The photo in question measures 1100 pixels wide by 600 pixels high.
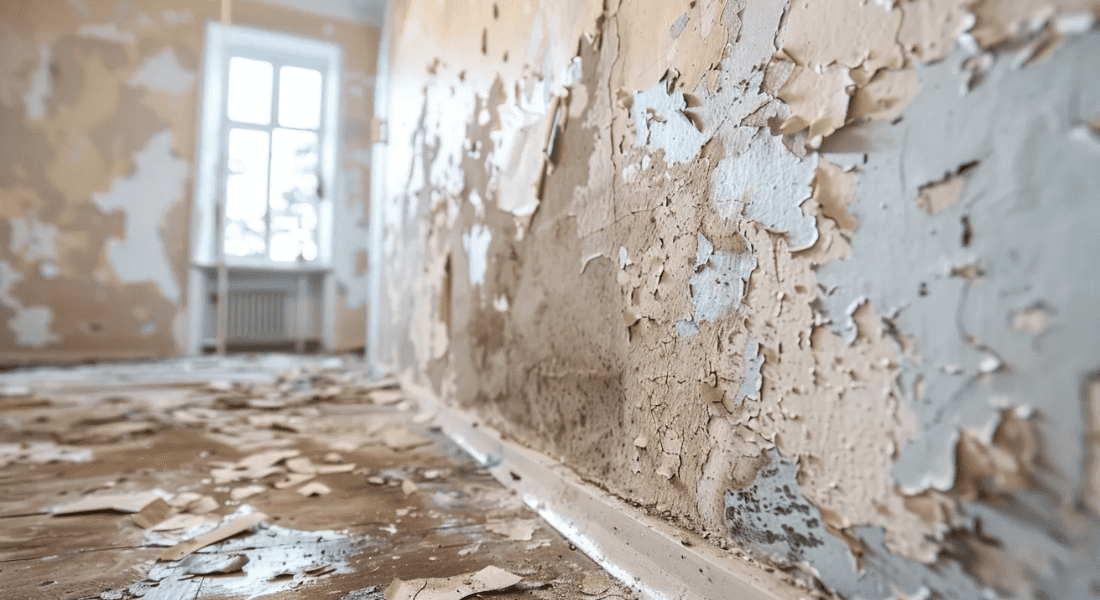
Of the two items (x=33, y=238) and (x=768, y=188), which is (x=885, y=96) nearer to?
(x=768, y=188)

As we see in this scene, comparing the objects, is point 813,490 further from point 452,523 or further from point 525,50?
point 525,50

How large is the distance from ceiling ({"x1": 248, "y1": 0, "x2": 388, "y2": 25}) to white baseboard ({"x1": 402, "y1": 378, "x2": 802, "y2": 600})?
17.6 feet

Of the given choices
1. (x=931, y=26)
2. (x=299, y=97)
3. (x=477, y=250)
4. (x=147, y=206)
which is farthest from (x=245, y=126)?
(x=931, y=26)

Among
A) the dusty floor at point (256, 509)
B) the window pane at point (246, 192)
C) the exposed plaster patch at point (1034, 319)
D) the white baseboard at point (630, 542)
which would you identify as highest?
the window pane at point (246, 192)

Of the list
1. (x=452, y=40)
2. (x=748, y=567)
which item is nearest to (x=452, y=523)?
(x=748, y=567)

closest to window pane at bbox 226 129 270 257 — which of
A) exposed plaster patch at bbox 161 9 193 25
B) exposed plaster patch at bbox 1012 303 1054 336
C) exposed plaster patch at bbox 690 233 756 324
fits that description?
exposed plaster patch at bbox 161 9 193 25

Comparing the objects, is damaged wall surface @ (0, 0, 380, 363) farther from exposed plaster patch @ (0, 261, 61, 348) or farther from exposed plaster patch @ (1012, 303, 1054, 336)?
exposed plaster patch @ (1012, 303, 1054, 336)

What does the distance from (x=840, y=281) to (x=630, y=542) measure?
56cm

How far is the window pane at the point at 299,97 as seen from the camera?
223 inches

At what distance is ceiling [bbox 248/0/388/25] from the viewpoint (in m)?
5.46

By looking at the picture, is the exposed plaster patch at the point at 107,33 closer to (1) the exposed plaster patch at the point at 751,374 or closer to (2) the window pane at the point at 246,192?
(2) the window pane at the point at 246,192

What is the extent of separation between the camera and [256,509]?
1.29 metres

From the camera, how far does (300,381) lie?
3.37m

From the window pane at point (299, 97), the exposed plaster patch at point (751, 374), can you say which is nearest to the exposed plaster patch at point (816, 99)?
the exposed plaster patch at point (751, 374)
